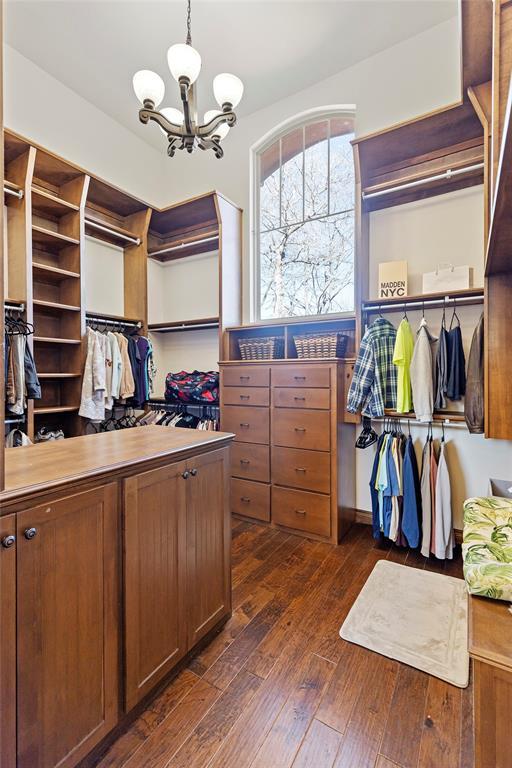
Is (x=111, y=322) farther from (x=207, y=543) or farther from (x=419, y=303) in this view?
(x=419, y=303)

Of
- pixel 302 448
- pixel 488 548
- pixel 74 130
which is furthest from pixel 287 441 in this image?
pixel 74 130

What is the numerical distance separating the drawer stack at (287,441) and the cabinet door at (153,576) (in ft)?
4.72

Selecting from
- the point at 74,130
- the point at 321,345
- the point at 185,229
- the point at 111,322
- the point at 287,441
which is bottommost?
the point at 287,441

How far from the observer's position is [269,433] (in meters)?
2.87

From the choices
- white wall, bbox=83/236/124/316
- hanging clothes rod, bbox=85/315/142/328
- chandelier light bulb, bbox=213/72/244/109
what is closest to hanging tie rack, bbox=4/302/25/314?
hanging clothes rod, bbox=85/315/142/328

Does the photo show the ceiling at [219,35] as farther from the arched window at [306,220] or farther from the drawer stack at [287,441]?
the drawer stack at [287,441]

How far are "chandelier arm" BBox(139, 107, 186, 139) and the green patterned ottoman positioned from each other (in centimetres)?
265

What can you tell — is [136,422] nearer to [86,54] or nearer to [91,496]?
[91,496]

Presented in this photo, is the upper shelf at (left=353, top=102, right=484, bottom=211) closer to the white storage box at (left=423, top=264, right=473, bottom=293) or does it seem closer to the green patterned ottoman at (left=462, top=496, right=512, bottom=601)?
the white storage box at (left=423, top=264, right=473, bottom=293)

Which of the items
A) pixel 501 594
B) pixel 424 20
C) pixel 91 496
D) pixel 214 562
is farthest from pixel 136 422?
pixel 424 20

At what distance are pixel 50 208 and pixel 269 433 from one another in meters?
2.75

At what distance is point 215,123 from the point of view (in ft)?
7.05

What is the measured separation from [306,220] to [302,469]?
236 centimetres

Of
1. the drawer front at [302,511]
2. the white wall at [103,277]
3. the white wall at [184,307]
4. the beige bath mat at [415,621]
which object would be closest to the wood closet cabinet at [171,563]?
the beige bath mat at [415,621]
